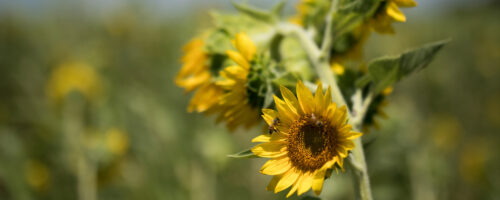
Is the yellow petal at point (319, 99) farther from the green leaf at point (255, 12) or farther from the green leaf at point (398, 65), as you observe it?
the green leaf at point (255, 12)

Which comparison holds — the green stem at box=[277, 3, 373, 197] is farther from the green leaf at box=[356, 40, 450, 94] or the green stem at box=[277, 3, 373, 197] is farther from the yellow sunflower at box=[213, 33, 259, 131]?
the yellow sunflower at box=[213, 33, 259, 131]

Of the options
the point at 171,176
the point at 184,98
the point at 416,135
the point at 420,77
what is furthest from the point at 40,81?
the point at 420,77

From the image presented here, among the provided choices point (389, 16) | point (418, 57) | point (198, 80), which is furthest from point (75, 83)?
point (418, 57)

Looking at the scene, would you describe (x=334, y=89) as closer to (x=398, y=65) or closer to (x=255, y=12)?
(x=398, y=65)

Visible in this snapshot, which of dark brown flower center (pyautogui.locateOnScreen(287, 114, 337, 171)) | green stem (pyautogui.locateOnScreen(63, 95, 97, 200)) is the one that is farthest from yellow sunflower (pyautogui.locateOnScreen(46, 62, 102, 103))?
dark brown flower center (pyautogui.locateOnScreen(287, 114, 337, 171))

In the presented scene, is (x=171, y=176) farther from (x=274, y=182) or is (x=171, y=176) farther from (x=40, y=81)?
(x=40, y=81)

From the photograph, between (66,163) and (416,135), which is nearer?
(66,163)
